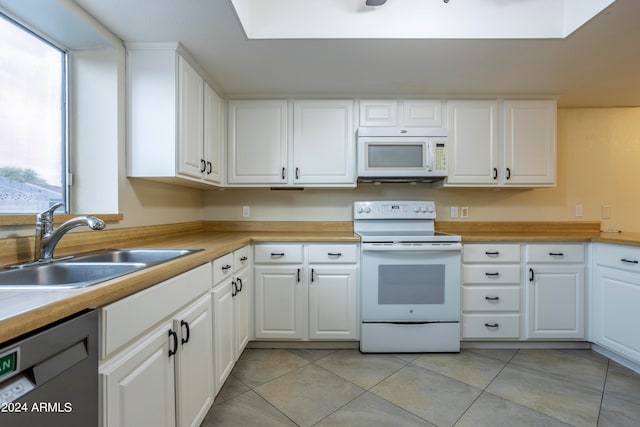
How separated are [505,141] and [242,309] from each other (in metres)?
2.49

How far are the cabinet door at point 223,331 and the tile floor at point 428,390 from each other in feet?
0.51

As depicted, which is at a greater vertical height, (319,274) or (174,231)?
(174,231)

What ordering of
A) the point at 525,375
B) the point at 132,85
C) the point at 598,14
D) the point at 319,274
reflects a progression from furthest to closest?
the point at 319,274 < the point at 525,375 < the point at 132,85 < the point at 598,14

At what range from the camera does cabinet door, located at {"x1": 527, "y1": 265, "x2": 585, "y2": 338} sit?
215 cm

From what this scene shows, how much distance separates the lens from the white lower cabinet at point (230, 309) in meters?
1.51

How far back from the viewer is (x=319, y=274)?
2139 mm

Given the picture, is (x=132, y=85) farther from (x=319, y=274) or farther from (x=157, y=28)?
(x=319, y=274)

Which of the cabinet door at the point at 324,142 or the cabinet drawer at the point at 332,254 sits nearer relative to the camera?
the cabinet drawer at the point at 332,254

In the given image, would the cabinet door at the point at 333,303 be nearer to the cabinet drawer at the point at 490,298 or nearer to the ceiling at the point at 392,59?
the cabinet drawer at the point at 490,298

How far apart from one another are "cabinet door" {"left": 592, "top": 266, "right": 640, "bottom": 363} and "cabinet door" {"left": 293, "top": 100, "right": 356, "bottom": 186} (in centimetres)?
195

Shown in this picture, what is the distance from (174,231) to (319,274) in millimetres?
1151

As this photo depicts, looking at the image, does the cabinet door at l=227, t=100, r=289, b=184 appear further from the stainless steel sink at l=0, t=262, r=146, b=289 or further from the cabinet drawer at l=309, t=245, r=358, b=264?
the stainless steel sink at l=0, t=262, r=146, b=289

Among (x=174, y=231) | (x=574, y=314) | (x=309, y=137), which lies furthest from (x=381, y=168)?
(x=574, y=314)

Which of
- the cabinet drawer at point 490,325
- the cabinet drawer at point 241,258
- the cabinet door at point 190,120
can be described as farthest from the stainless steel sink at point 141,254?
the cabinet drawer at point 490,325
